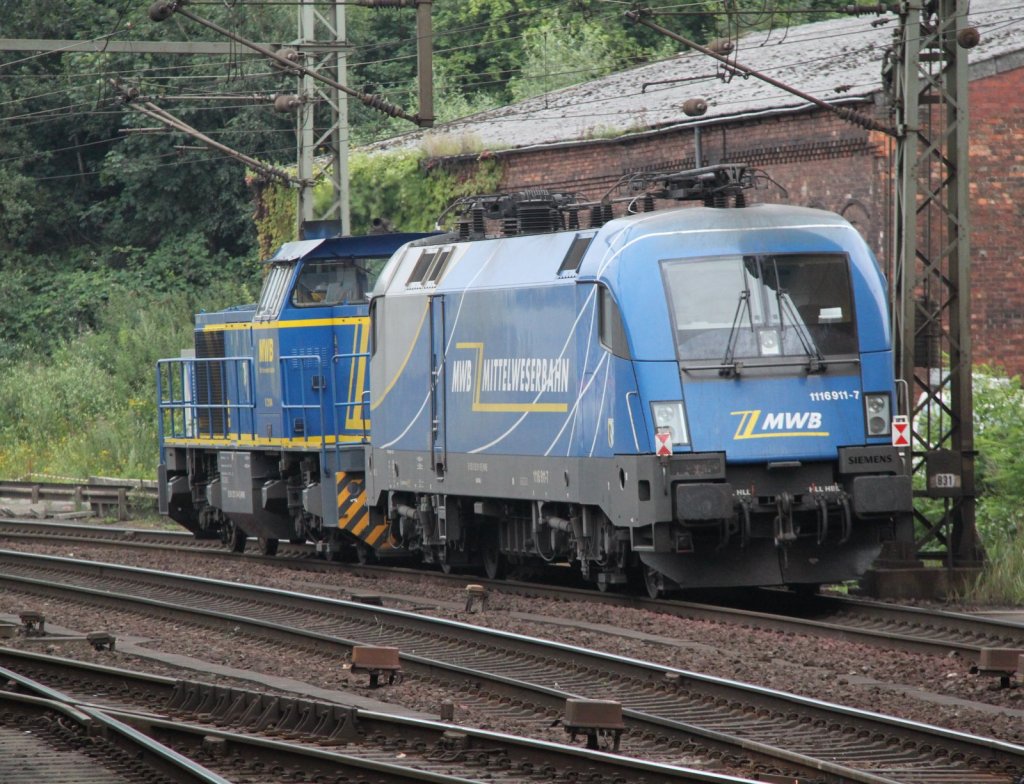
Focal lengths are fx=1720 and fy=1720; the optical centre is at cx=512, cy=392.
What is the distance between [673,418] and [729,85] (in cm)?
1776

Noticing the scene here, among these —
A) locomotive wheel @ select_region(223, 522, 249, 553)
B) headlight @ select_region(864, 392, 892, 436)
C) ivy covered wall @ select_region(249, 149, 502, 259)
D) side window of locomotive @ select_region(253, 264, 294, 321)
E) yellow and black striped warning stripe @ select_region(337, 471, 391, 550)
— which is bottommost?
locomotive wheel @ select_region(223, 522, 249, 553)

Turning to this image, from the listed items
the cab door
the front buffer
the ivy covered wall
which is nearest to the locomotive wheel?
the cab door

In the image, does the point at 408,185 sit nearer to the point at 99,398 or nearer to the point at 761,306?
the point at 99,398

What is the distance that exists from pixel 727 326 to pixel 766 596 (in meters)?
2.99

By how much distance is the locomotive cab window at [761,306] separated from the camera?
13891 millimetres

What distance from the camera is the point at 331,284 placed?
20.3m

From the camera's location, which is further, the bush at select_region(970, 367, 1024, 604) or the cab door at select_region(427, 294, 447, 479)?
the cab door at select_region(427, 294, 447, 479)

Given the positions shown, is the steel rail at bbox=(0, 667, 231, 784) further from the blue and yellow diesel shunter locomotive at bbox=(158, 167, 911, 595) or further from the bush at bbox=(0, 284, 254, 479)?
the bush at bbox=(0, 284, 254, 479)

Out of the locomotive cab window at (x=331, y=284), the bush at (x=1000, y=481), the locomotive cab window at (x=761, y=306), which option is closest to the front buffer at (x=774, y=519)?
the locomotive cab window at (x=761, y=306)

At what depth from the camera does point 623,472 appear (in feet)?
45.6

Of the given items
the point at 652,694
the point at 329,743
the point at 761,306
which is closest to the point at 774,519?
the point at 761,306

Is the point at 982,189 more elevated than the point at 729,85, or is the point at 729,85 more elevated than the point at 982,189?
the point at 729,85

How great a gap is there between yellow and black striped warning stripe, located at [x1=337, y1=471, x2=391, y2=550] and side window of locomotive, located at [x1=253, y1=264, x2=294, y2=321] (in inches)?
89.1

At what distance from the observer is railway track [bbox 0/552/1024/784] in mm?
8398
